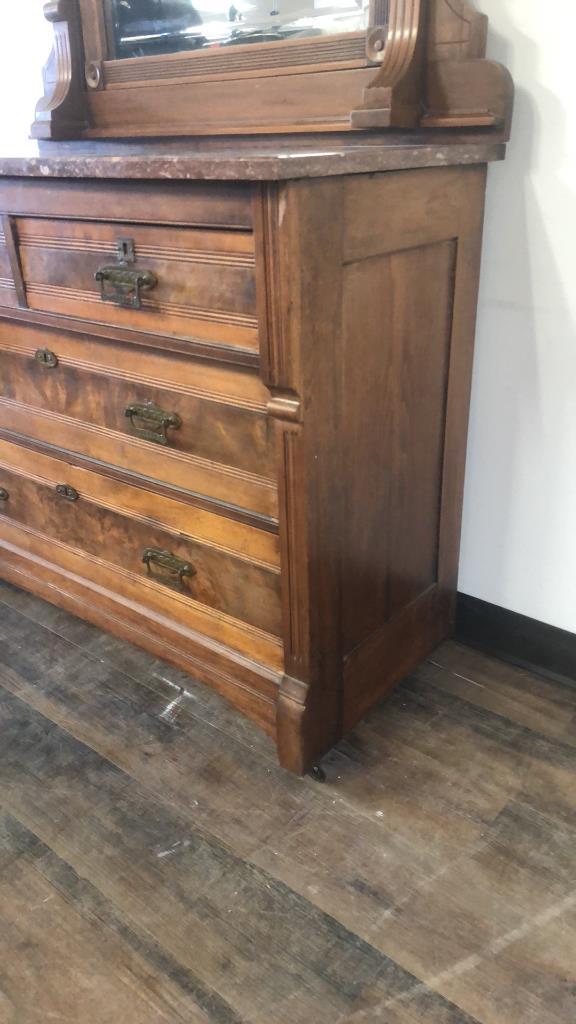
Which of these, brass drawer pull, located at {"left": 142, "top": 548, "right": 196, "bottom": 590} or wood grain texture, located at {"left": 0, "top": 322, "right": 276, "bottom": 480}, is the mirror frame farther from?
brass drawer pull, located at {"left": 142, "top": 548, "right": 196, "bottom": 590}

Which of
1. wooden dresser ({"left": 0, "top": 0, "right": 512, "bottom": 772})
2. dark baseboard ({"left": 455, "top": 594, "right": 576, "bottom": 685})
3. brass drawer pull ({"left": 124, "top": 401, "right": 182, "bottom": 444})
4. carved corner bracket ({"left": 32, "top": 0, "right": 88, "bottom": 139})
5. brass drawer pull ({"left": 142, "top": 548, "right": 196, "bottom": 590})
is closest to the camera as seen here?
wooden dresser ({"left": 0, "top": 0, "right": 512, "bottom": 772})

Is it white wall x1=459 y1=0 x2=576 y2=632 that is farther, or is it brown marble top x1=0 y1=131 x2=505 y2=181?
white wall x1=459 y1=0 x2=576 y2=632

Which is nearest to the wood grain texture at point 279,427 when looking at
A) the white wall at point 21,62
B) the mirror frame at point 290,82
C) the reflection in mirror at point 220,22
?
the mirror frame at point 290,82

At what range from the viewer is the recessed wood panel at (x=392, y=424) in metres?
1.11

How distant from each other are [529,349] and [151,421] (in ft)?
2.13

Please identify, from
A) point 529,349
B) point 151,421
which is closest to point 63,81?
point 151,421

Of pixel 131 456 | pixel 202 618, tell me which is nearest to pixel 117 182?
pixel 131 456

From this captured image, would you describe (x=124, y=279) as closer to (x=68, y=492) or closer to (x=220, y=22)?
(x=68, y=492)

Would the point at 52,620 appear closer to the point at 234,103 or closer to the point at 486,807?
the point at 486,807

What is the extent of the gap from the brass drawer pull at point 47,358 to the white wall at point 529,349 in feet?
2.47

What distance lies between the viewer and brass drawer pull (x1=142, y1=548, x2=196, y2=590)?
133 centimetres

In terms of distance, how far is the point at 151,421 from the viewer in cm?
124

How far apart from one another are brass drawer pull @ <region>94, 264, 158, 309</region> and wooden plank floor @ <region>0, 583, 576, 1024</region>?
0.73 m

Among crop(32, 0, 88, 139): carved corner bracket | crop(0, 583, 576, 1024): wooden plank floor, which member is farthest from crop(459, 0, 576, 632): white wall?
crop(32, 0, 88, 139): carved corner bracket
